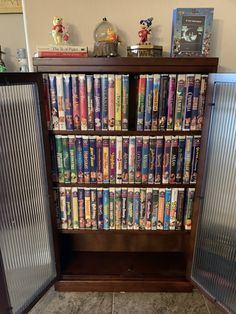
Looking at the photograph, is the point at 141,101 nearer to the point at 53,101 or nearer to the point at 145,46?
the point at 145,46

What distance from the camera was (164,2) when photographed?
3.81ft

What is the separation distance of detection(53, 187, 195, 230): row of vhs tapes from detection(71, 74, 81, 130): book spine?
0.33 meters

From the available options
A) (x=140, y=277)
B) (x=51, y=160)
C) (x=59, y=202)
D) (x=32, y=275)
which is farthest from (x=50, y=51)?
(x=140, y=277)

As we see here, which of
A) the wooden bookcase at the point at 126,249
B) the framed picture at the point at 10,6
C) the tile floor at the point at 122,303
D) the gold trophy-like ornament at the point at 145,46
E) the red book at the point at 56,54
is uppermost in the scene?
the framed picture at the point at 10,6

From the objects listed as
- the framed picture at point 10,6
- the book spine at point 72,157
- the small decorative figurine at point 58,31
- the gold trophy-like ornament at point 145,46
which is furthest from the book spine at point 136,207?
the framed picture at point 10,6

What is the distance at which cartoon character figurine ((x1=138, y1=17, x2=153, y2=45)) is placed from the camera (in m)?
1.13

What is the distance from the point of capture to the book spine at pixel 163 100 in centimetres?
110

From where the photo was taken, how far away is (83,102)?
113 cm

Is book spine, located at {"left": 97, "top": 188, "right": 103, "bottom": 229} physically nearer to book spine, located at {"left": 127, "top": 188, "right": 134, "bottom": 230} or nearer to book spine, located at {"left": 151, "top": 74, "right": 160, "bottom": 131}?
book spine, located at {"left": 127, "top": 188, "right": 134, "bottom": 230}

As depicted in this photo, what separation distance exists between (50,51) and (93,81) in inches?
8.5

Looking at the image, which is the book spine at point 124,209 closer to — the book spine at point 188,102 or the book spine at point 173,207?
the book spine at point 173,207

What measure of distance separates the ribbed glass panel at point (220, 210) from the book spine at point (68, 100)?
63cm

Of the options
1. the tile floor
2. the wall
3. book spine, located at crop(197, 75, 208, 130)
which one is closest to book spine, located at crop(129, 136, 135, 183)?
book spine, located at crop(197, 75, 208, 130)

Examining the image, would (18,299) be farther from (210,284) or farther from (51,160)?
→ (210,284)
